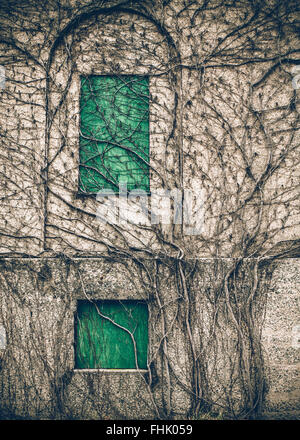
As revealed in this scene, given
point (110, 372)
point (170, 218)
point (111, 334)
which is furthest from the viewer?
point (170, 218)

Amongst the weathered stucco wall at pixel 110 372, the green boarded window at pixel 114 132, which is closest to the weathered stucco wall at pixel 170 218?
the weathered stucco wall at pixel 110 372

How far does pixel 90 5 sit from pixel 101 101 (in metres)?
1.26

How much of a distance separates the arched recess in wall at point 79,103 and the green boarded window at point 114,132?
3.4 inches

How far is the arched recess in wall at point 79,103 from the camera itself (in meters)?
5.03

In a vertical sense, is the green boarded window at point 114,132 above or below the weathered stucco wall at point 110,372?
above

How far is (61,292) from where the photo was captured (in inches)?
193

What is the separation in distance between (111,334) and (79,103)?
3.03 m

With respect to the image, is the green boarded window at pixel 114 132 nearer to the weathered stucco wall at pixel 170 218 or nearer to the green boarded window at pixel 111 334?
the weathered stucco wall at pixel 170 218

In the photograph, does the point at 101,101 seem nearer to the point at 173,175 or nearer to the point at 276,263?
the point at 173,175

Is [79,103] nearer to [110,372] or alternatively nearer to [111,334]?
[111,334]

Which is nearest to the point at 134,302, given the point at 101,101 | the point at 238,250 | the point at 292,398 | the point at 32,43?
the point at 238,250

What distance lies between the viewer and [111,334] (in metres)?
4.95

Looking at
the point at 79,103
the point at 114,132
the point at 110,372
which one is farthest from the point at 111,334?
the point at 79,103

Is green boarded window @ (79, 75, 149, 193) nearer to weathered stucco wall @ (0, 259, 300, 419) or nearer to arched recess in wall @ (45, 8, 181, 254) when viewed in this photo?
arched recess in wall @ (45, 8, 181, 254)
